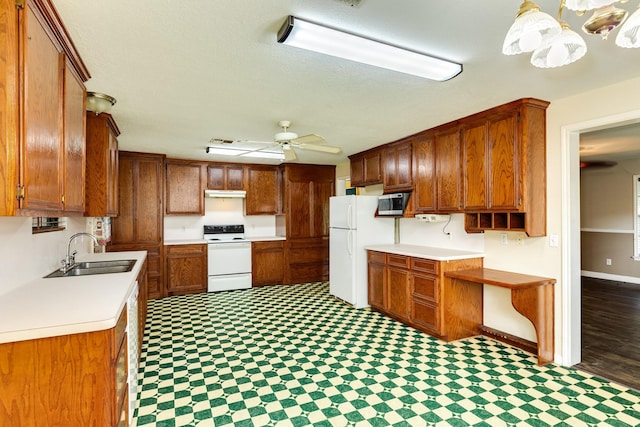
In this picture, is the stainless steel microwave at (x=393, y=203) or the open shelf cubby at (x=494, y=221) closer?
the open shelf cubby at (x=494, y=221)

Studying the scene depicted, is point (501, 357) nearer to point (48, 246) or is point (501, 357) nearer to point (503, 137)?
point (503, 137)

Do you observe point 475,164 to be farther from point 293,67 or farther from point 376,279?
point 293,67

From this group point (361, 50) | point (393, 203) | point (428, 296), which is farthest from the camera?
point (393, 203)

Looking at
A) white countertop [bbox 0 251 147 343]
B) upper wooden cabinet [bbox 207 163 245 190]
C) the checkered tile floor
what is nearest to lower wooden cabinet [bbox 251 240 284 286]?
upper wooden cabinet [bbox 207 163 245 190]

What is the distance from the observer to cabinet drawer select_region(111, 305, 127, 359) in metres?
1.58

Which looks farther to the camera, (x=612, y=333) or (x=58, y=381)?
(x=612, y=333)

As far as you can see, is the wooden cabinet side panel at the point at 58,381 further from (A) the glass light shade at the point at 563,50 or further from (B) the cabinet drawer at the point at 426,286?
(B) the cabinet drawer at the point at 426,286

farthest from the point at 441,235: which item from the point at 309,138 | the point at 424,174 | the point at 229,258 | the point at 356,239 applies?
the point at 229,258

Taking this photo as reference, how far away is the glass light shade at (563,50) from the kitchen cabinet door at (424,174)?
2.49m

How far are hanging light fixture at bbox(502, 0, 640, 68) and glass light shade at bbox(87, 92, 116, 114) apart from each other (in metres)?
2.86

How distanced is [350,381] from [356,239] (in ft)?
7.56

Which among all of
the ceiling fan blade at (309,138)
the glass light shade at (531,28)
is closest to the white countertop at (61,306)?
the ceiling fan blade at (309,138)

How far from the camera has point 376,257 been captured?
14.8 ft

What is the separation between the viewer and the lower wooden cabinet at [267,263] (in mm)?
6039
